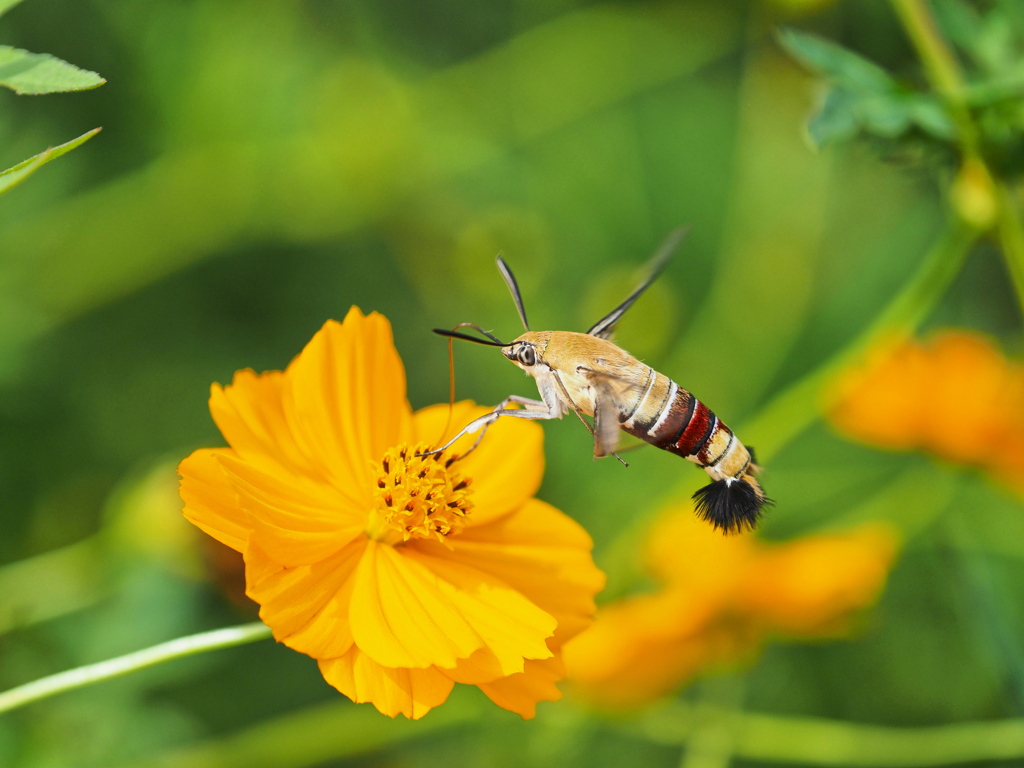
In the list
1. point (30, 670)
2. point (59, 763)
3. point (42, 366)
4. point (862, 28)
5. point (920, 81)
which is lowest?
point (59, 763)

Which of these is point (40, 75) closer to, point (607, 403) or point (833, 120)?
point (607, 403)

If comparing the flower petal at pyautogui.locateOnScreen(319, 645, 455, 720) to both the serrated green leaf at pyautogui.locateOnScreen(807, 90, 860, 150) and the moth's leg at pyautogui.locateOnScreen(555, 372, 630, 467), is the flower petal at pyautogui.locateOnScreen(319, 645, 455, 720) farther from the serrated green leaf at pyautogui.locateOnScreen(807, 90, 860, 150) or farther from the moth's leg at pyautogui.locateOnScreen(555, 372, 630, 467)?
the serrated green leaf at pyautogui.locateOnScreen(807, 90, 860, 150)

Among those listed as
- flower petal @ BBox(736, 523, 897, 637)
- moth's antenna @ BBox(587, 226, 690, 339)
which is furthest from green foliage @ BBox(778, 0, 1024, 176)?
flower petal @ BBox(736, 523, 897, 637)

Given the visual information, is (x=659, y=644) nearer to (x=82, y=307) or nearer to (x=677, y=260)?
(x=82, y=307)

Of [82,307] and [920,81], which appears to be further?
[920,81]

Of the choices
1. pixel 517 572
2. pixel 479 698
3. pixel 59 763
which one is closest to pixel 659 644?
pixel 479 698
